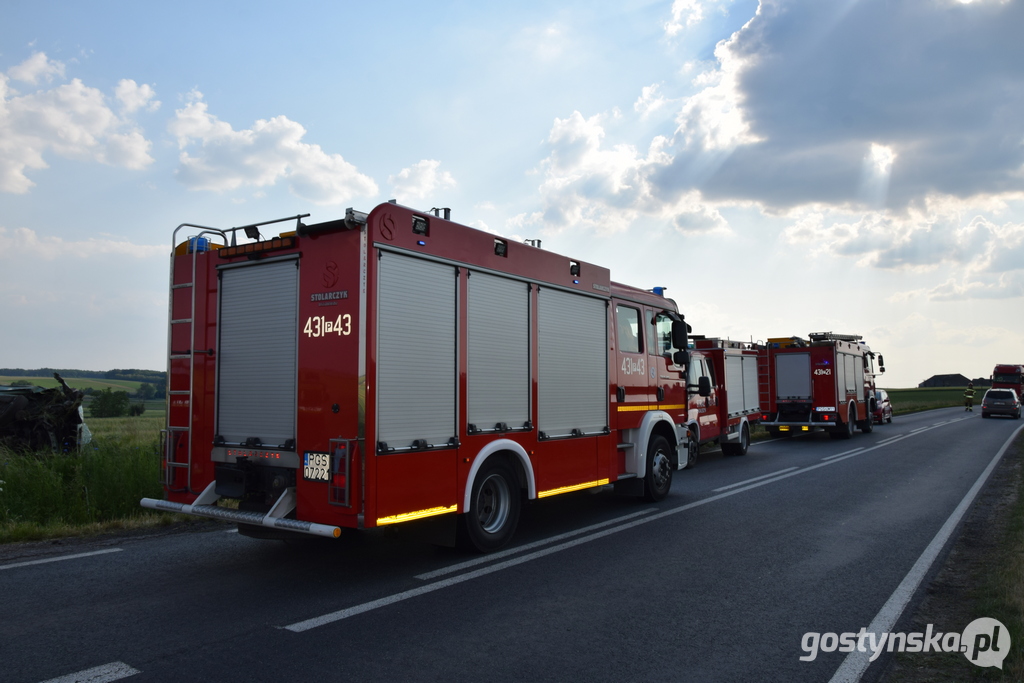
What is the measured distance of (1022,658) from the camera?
161 inches

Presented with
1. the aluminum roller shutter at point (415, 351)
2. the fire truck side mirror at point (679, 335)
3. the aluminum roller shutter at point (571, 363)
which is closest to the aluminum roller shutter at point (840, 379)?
the fire truck side mirror at point (679, 335)

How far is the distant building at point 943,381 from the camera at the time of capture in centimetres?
13575

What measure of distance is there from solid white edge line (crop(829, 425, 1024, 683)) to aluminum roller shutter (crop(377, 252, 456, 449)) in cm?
351

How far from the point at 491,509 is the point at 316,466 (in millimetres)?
2077

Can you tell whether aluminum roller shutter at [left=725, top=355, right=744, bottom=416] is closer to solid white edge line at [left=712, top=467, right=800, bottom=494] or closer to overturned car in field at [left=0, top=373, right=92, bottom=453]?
solid white edge line at [left=712, top=467, right=800, bottom=494]

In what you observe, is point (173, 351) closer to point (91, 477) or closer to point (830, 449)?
point (91, 477)

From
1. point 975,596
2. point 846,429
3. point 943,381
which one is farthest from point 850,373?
point 943,381

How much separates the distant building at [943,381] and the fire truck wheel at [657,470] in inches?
5807

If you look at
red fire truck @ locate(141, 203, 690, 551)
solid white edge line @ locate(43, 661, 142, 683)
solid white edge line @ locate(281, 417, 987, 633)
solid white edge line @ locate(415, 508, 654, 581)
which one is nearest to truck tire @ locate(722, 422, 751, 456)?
solid white edge line @ locate(281, 417, 987, 633)

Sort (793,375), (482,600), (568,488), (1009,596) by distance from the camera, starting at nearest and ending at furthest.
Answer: (1009,596) < (482,600) < (568,488) < (793,375)

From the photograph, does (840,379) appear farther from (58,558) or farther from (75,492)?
(58,558)

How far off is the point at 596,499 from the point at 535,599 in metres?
5.01

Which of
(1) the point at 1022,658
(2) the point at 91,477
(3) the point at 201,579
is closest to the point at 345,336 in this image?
(3) the point at 201,579

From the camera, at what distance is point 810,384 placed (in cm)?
2230
